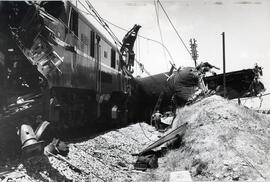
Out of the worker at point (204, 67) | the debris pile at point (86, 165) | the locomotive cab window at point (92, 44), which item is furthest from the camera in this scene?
the worker at point (204, 67)

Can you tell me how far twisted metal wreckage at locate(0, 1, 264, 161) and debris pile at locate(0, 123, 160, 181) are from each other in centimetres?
48

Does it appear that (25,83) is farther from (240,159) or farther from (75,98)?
(240,159)

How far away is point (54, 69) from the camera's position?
7793 millimetres

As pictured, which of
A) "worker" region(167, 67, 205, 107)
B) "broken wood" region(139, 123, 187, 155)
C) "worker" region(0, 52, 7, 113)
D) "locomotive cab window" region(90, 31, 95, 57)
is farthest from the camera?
"worker" region(167, 67, 205, 107)

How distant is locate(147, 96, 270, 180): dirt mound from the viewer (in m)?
6.81

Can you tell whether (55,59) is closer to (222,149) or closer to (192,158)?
(192,158)

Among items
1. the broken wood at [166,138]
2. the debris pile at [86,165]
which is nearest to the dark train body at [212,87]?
the broken wood at [166,138]

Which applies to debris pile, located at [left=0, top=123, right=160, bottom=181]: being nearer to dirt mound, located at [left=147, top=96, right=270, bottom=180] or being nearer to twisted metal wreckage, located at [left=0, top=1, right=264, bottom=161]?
twisted metal wreckage, located at [left=0, top=1, right=264, bottom=161]

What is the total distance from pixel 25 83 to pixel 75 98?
3893mm

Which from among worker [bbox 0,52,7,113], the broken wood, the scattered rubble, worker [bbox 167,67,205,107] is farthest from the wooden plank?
worker [bbox 167,67,205,107]

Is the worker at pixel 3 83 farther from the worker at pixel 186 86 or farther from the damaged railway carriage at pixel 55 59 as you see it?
the worker at pixel 186 86

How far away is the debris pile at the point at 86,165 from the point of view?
5.71m

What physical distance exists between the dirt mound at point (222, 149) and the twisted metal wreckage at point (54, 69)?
355 cm

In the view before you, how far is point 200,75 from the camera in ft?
63.0
